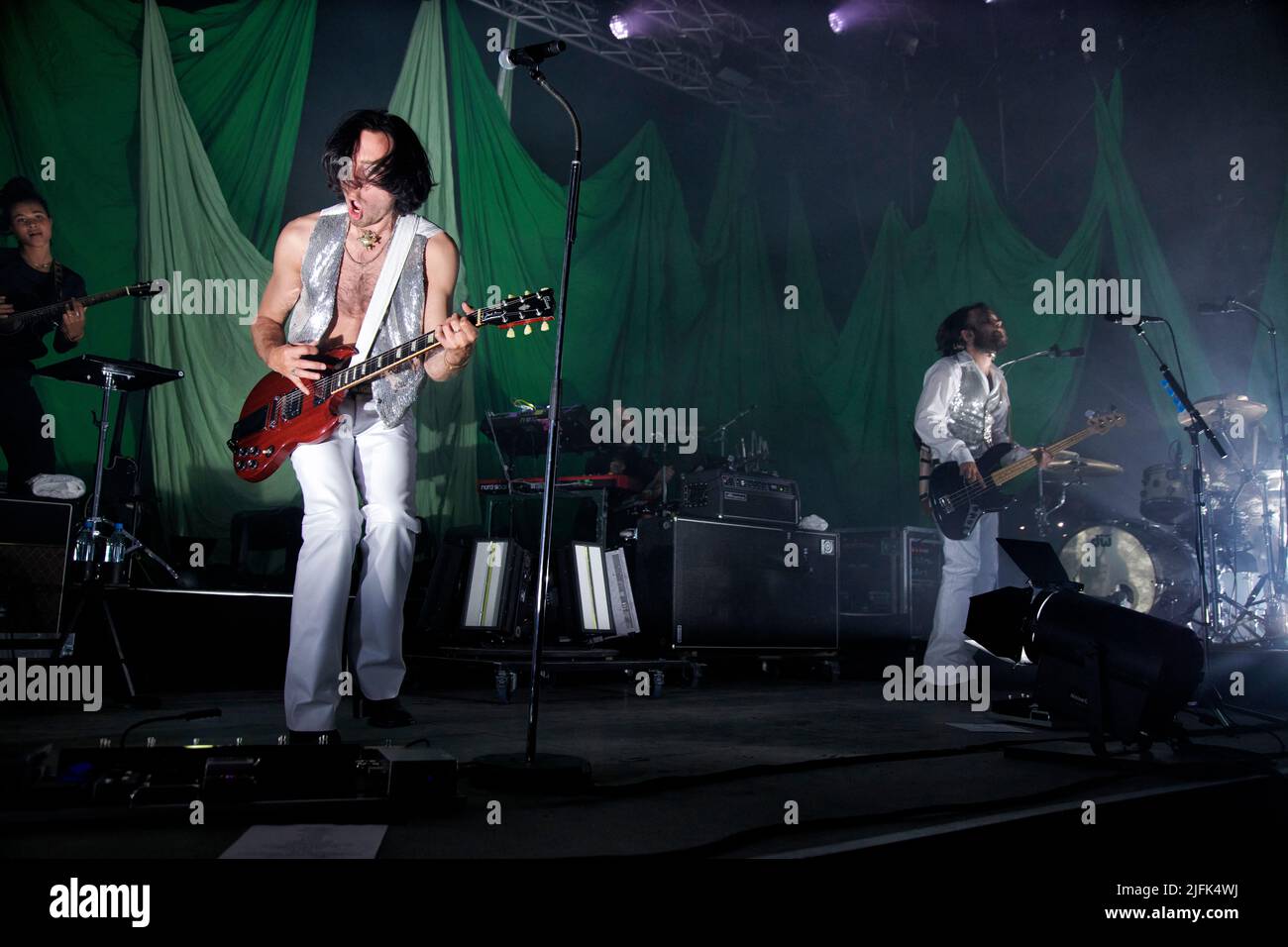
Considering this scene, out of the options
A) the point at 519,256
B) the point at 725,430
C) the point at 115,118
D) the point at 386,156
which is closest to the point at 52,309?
the point at 115,118

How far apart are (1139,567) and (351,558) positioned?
5393mm

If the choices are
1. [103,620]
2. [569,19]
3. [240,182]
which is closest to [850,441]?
[569,19]

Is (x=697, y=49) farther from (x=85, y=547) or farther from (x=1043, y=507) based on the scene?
(x=85, y=547)

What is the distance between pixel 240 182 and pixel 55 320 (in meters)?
1.27

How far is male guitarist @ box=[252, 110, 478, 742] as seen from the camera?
2.35 meters

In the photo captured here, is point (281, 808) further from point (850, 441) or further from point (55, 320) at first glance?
point (850, 441)

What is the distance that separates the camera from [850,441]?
7.00 meters

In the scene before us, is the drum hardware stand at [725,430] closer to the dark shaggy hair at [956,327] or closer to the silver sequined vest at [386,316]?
the dark shaggy hair at [956,327]

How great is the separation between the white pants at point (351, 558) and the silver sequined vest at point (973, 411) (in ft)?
9.35

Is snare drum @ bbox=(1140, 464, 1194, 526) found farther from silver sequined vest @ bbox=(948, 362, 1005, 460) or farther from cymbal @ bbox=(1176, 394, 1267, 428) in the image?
silver sequined vest @ bbox=(948, 362, 1005, 460)

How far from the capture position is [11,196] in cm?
499

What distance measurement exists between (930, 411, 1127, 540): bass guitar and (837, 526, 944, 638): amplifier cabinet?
1.54 m

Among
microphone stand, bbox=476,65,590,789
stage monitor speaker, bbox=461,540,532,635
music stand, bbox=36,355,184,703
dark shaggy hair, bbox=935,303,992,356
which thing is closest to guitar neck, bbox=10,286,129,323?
music stand, bbox=36,355,184,703

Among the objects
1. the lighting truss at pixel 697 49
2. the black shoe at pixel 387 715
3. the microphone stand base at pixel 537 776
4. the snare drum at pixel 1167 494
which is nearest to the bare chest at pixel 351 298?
the black shoe at pixel 387 715
